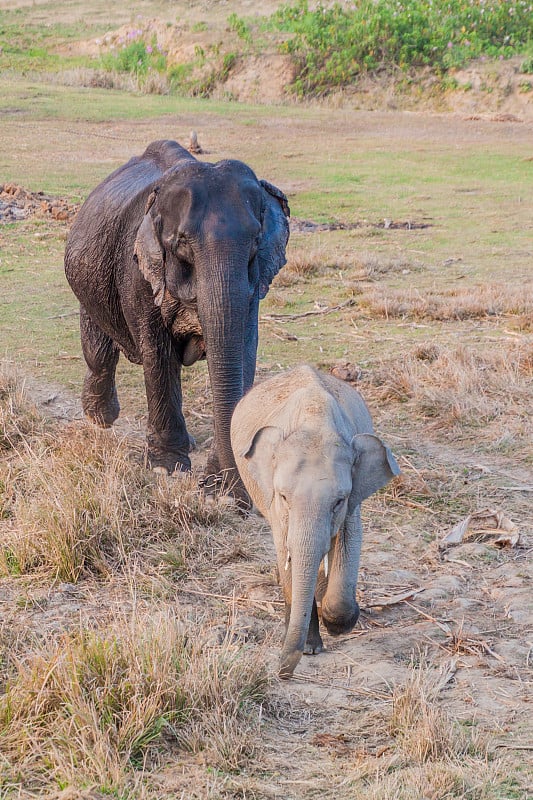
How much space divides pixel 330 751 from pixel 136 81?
22.9m

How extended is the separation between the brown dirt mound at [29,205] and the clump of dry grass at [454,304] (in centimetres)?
526

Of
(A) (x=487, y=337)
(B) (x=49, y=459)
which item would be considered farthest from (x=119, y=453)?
(A) (x=487, y=337)

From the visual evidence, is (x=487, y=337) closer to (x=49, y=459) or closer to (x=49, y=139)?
(x=49, y=459)

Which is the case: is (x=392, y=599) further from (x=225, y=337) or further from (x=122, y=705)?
(x=225, y=337)

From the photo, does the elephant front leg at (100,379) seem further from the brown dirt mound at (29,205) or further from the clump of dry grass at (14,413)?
the brown dirt mound at (29,205)

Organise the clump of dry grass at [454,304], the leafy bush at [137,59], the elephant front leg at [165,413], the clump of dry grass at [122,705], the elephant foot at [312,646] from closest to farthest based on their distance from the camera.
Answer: the clump of dry grass at [122,705] → the elephant foot at [312,646] → the elephant front leg at [165,413] → the clump of dry grass at [454,304] → the leafy bush at [137,59]

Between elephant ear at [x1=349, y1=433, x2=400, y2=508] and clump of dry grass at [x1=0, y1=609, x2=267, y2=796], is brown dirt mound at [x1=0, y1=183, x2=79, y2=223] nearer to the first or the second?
elephant ear at [x1=349, y1=433, x2=400, y2=508]

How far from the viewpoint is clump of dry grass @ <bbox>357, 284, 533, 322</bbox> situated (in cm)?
988

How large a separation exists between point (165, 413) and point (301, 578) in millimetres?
2835

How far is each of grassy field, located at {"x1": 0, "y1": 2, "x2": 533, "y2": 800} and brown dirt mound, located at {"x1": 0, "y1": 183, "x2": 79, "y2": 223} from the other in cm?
245

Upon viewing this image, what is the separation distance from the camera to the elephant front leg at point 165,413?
6480 millimetres

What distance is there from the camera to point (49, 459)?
19.7 feet

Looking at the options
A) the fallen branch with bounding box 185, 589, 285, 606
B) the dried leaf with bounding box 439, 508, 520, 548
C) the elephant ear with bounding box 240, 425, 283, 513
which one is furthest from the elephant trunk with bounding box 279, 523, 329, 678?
the dried leaf with bounding box 439, 508, 520, 548

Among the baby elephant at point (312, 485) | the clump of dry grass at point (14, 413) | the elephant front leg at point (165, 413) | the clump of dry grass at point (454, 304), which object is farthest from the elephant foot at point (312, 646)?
the clump of dry grass at point (454, 304)
